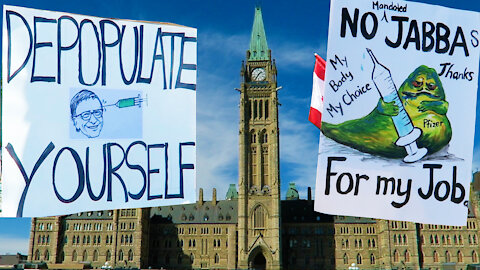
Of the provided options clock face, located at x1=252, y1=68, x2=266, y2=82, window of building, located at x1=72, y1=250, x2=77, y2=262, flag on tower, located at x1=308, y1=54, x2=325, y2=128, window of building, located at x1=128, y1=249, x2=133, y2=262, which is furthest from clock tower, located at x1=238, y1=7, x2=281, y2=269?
flag on tower, located at x1=308, y1=54, x2=325, y2=128

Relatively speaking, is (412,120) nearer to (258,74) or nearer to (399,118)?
(399,118)

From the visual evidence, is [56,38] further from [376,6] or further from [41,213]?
[376,6]

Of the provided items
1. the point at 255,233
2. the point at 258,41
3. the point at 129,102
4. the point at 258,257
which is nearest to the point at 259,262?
the point at 258,257

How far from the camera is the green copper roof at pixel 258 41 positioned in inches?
3637

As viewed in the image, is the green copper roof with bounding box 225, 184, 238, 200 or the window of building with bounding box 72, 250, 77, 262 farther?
the green copper roof with bounding box 225, 184, 238, 200

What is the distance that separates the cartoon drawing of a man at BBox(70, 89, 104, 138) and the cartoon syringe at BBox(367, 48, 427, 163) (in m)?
5.11

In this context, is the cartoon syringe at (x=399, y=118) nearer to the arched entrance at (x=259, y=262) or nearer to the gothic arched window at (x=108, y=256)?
the arched entrance at (x=259, y=262)

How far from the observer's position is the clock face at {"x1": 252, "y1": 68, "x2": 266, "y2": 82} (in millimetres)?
90625

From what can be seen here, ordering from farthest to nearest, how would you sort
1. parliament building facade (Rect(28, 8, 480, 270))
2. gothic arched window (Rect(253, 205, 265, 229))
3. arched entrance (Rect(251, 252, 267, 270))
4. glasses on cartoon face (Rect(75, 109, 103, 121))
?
arched entrance (Rect(251, 252, 267, 270)) → parliament building facade (Rect(28, 8, 480, 270)) → gothic arched window (Rect(253, 205, 265, 229)) → glasses on cartoon face (Rect(75, 109, 103, 121))

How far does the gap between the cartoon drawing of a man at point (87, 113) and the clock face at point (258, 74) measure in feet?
273

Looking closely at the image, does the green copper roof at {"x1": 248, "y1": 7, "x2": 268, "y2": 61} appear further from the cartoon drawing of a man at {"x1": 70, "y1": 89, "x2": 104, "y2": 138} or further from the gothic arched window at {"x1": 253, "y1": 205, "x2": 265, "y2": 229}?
the cartoon drawing of a man at {"x1": 70, "y1": 89, "x2": 104, "y2": 138}

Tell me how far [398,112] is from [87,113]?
18.7 ft

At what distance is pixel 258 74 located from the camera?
90938 millimetres

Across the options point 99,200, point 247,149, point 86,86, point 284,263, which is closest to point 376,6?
point 86,86
